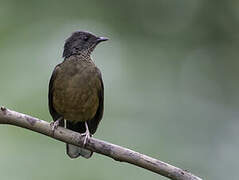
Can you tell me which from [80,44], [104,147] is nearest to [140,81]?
[80,44]

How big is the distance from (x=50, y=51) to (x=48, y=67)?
271 mm

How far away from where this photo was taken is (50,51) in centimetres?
779

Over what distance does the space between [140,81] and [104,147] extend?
351 centimetres

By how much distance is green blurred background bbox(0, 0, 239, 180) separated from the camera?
6.61 meters

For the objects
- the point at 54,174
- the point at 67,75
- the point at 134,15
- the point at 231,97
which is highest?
the point at 134,15

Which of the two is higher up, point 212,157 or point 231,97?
point 231,97

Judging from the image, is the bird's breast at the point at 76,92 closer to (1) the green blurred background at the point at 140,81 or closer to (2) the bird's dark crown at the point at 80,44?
(2) the bird's dark crown at the point at 80,44

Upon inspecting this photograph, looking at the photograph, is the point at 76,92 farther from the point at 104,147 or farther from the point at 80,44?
the point at 104,147

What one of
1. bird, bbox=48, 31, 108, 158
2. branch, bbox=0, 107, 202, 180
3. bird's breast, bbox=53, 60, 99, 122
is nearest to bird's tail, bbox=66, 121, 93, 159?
bird, bbox=48, 31, 108, 158

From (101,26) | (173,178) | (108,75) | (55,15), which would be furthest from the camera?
(55,15)

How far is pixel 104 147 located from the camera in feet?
14.3

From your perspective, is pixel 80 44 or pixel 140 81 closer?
pixel 80 44

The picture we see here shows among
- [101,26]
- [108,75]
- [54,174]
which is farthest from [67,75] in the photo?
[101,26]

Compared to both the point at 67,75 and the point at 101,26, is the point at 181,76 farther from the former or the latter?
the point at 67,75
